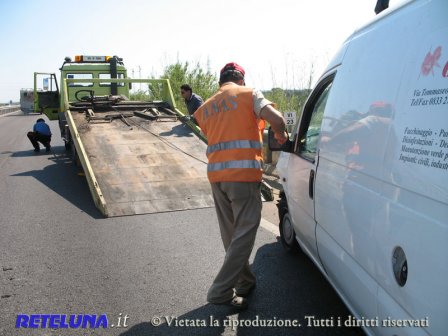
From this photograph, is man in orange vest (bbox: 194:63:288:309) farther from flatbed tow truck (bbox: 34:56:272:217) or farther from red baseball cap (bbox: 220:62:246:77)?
flatbed tow truck (bbox: 34:56:272:217)

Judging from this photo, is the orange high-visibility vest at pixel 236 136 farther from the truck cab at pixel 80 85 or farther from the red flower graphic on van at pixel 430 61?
the truck cab at pixel 80 85

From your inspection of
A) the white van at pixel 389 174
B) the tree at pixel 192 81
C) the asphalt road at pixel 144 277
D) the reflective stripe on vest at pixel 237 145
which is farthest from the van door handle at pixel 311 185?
the tree at pixel 192 81

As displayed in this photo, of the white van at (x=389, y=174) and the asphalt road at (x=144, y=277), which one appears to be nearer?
the white van at (x=389, y=174)

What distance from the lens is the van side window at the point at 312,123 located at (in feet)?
11.6

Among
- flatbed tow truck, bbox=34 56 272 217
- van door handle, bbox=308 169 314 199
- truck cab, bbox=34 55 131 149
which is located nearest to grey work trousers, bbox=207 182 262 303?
van door handle, bbox=308 169 314 199

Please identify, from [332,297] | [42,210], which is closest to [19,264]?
[42,210]

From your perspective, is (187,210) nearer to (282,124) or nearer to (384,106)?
(282,124)

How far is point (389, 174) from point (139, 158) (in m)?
6.22

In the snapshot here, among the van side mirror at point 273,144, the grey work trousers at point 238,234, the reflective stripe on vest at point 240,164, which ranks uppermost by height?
the van side mirror at point 273,144

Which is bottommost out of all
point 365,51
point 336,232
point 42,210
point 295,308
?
point 42,210

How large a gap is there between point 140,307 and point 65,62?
11040 millimetres

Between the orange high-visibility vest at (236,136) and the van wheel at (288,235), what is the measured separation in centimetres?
125

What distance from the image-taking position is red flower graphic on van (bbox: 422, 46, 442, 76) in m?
1.76

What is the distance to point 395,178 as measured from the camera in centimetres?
195
